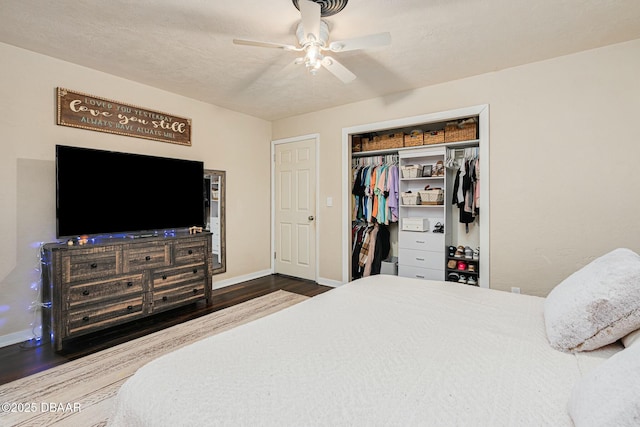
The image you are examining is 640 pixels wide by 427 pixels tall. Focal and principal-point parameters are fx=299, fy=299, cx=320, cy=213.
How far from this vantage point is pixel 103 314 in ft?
8.39

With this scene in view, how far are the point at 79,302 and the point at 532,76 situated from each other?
4.43 metres

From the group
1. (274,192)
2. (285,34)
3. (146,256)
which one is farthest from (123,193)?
(274,192)

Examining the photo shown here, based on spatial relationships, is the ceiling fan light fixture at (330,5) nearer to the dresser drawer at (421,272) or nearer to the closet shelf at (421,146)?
the closet shelf at (421,146)

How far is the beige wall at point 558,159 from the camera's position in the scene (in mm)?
2469

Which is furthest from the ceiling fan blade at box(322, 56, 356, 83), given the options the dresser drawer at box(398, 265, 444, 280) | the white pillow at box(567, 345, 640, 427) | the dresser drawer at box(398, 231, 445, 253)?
the dresser drawer at box(398, 265, 444, 280)

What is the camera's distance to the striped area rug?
1588 mm

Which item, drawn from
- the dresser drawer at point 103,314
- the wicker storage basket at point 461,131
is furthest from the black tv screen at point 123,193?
the wicker storage basket at point 461,131

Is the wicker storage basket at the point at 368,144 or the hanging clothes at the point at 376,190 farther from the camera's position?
the wicker storage basket at the point at 368,144

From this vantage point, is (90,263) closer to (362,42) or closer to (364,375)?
(364,375)

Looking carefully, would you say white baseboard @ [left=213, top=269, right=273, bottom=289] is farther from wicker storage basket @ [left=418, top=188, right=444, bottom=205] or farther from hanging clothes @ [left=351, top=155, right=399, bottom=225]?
wicker storage basket @ [left=418, top=188, right=444, bottom=205]

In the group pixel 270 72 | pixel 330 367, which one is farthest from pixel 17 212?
pixel 330 367

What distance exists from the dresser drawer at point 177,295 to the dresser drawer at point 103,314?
0.12 metres

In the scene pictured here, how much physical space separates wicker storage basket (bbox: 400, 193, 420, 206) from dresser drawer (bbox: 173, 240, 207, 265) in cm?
246

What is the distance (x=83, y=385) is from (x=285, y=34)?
9.05 ft
